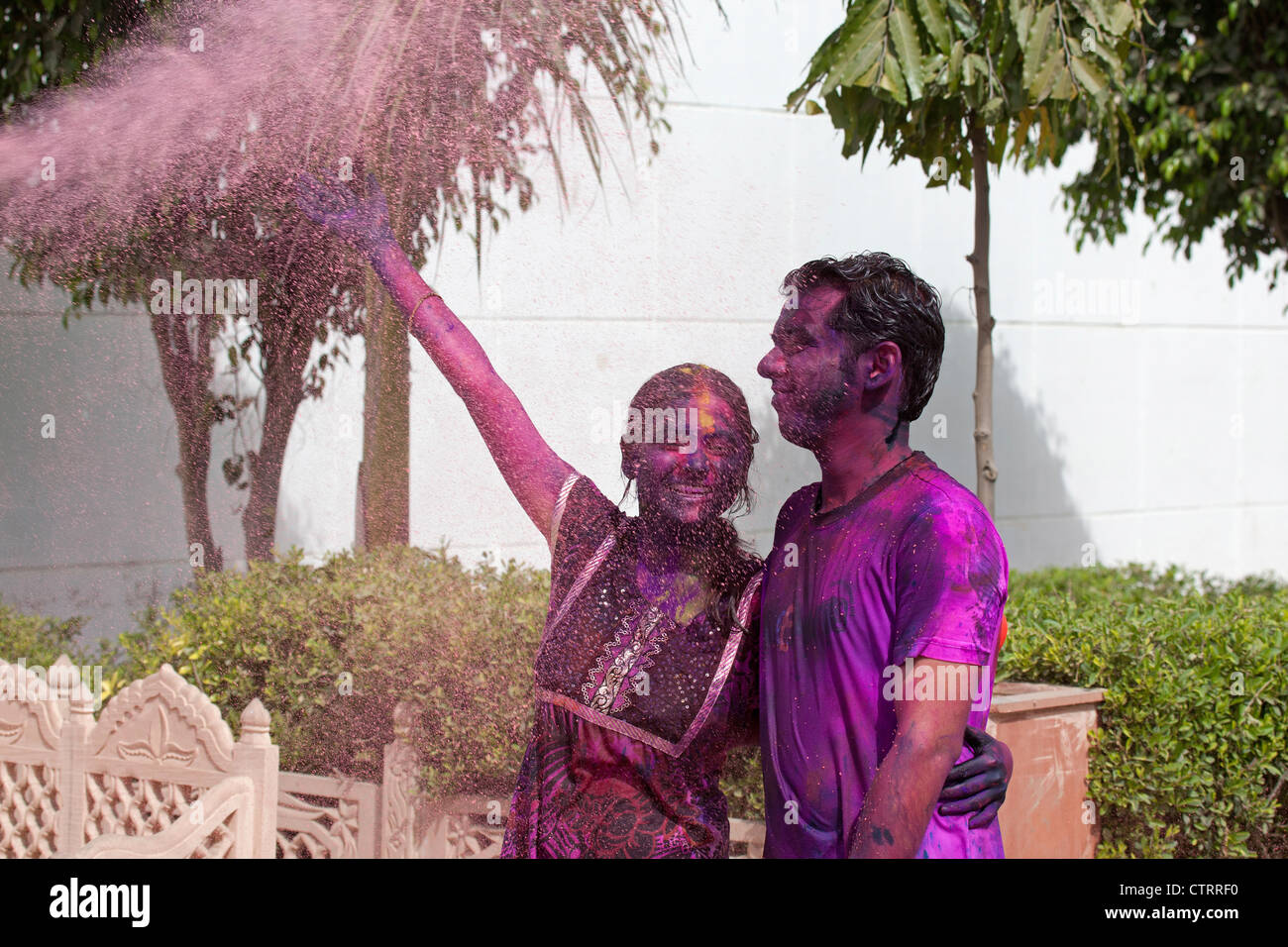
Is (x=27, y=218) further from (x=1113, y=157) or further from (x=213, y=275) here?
(x=1113, y=157)

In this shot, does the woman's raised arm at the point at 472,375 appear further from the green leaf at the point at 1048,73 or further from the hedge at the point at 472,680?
the green leaf at the point at 1048,73

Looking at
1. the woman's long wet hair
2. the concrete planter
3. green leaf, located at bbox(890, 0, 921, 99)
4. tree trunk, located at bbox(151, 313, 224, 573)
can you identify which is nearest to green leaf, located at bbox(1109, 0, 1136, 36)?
green leaf, located at bbox(890, 0, 921, 99)

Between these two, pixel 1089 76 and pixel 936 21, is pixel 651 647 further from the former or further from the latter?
pixel 1089 76

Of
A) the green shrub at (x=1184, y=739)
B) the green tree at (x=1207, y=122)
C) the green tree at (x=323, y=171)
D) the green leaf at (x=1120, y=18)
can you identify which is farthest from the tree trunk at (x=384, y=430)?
the green tree at (x=1207, y=122)

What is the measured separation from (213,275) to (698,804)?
1607 millimetres

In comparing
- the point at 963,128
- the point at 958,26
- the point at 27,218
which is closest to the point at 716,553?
the point at 27,218

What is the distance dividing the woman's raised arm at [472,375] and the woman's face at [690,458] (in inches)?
7.5

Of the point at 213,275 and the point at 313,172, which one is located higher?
the point at 313,172

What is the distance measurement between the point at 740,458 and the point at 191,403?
1.50 m

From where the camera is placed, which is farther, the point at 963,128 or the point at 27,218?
the point at 963,128

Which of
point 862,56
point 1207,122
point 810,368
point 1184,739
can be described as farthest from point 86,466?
point 1207,122

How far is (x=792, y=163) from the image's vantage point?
400 cm

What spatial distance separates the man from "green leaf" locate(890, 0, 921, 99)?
1.37m
